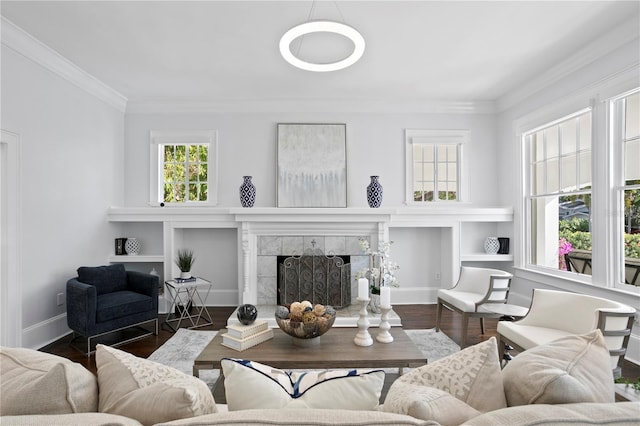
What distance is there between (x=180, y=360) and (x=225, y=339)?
3.37 feet

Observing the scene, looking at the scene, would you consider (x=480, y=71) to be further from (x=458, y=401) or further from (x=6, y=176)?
(x=6, y=176)

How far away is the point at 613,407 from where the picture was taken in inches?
32.2

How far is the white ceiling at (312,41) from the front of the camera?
281 cm

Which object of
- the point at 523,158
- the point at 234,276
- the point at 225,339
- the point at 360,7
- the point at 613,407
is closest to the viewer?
the point at 613,407

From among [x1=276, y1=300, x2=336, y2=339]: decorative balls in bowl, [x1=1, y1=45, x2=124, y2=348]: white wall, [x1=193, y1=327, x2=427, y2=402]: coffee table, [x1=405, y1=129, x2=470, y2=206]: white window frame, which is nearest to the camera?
[x1=193, y1=327, x2=427, y2=402]: coffee table

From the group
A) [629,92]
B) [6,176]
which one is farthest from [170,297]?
[629,92]

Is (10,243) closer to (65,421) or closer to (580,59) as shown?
(65,421)

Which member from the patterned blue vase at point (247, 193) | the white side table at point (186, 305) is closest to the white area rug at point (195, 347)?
the white side table at point (186, 305)

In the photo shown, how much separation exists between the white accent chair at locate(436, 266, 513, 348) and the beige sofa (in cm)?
226

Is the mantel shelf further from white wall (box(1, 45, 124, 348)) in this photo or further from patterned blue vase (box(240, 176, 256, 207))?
white wall (box(1, 45, 124, 348))

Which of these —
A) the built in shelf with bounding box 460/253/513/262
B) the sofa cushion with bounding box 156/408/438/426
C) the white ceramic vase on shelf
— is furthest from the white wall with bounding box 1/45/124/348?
the white ceramic vase on shelf

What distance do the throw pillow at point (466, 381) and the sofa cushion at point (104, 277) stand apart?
3.63 meters

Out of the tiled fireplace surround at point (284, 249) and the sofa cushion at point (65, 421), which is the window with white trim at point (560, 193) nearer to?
the tiled fireplace surround at point (284, 249)

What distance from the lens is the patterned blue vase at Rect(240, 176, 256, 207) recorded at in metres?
4.61
